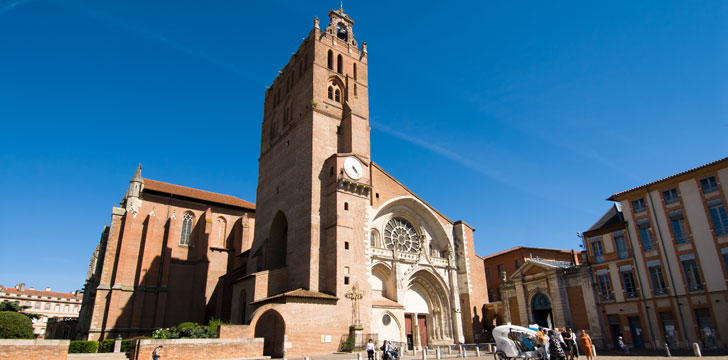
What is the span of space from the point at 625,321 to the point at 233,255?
30.1 m

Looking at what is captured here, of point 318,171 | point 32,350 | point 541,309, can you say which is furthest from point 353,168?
point 32,350

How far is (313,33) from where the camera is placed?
33.5m

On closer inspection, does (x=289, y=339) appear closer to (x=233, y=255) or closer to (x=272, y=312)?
(x=272, y=312)

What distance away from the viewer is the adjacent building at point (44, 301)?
79688 millimetres

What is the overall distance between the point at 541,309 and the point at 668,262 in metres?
8.65

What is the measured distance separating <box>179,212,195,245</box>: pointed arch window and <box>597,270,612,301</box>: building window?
33.4 meters

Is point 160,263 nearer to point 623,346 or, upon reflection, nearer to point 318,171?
point 318,171

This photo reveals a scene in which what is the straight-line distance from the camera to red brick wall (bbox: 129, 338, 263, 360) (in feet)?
57.2

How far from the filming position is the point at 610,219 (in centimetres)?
2791

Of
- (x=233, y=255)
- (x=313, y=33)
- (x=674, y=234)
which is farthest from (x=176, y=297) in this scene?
(x=674, y=234)

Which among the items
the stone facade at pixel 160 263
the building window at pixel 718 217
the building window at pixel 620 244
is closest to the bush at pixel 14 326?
the stone facade at pixel 160 263

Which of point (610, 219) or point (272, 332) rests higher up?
point (610, 219)

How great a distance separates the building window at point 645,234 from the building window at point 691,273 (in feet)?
6.01

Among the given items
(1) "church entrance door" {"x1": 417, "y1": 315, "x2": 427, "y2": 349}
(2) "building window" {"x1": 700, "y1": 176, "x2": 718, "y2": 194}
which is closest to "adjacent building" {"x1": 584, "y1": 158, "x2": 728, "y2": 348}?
(2) "building window" {"x1": 700, "y1": 176, "x2": 718, "y2": 194}
